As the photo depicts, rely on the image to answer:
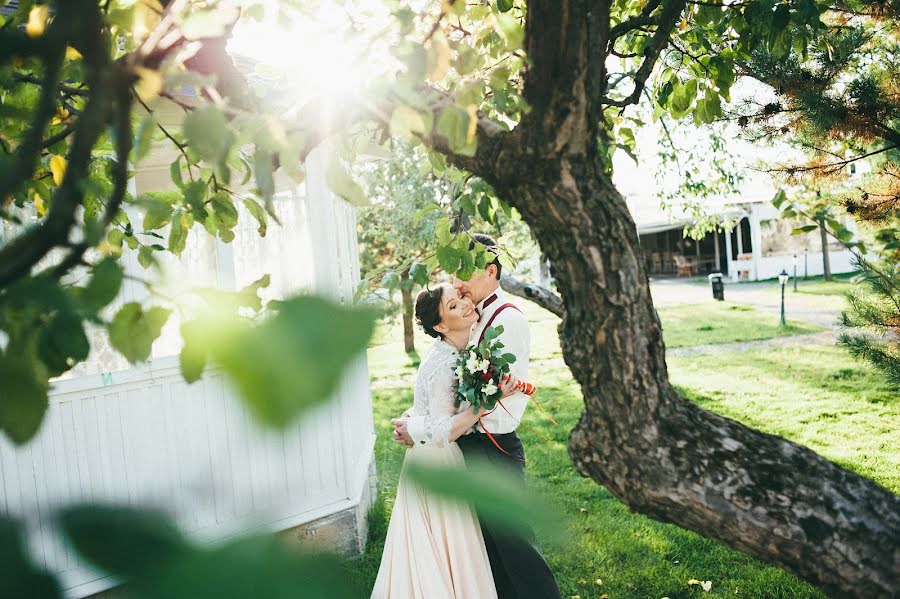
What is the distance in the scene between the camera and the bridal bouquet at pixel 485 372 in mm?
3287

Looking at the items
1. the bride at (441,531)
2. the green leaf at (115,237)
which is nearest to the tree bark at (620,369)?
the green leaf at (115,237)

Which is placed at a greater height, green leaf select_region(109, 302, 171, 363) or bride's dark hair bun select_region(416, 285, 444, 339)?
green leaf select_region(109, 302, 171, 363)

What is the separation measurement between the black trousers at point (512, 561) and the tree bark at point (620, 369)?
152 cm

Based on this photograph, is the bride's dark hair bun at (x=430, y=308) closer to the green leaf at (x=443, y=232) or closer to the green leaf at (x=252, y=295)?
the green leaf at (x=443, y=232)

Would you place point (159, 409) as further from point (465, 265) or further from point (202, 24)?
point (202, 24)

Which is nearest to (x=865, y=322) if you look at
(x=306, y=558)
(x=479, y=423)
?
(x=479, y=423)

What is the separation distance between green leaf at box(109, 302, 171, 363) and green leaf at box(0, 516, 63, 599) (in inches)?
17.3

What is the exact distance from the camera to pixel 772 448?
1322 mm

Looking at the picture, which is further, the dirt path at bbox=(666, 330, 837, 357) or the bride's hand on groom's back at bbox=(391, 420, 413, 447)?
the dirt path at bbox=(666, 330, 837, 357)

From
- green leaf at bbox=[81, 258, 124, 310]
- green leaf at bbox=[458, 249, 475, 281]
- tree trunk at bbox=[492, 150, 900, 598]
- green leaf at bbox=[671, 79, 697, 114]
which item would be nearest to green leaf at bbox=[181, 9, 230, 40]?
green leaf at bbox=[81, 258, 124, 310]

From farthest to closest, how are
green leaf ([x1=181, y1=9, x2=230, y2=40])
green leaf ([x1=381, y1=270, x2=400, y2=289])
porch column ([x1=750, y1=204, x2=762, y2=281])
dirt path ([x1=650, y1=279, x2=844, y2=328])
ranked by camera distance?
porch column ([x1=750, y1=204, x2=762, y2=281])
dirt path ([x1=650, y1=279, x2=844, y2=328])
green leaf ([x1=381, y1=270, x2=400, y2=289])
green leaf ([x1=181, y1=9, x2=230, y2=40])

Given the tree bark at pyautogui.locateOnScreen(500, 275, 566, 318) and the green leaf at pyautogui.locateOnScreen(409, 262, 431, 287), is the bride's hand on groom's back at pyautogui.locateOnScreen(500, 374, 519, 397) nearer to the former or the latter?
the tree bark at pyautogui.locateOnScreen(500, 275, 566, 318)

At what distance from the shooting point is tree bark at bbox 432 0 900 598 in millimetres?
1245

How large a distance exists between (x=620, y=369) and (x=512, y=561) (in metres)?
2.15
